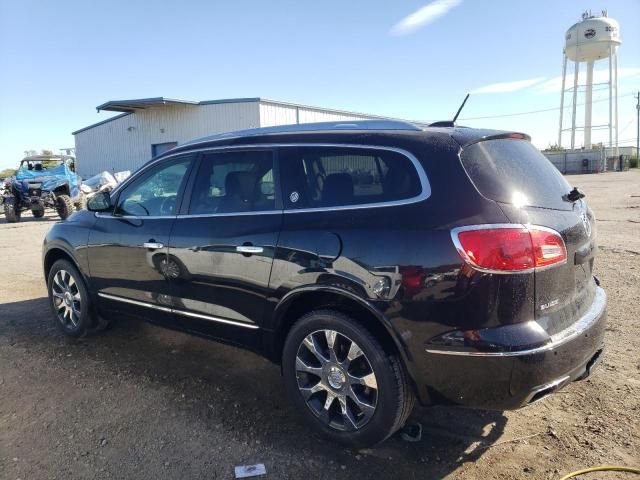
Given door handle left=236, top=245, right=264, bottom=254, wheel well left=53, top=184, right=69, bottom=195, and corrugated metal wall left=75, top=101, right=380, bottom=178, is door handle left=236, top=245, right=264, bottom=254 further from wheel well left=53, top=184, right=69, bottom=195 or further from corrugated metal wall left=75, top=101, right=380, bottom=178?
corrugated metal wall left=75, top=101, right=380, bottom=178

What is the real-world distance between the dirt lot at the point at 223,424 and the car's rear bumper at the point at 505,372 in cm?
49

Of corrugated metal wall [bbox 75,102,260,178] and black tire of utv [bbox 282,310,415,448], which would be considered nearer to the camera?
black tire of utv [bbox 282,310,415,448]

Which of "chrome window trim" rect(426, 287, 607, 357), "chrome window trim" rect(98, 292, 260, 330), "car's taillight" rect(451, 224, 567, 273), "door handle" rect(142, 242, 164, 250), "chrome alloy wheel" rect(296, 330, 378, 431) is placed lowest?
"chrome alloy wheel" rect(296, 330, 378, 431)

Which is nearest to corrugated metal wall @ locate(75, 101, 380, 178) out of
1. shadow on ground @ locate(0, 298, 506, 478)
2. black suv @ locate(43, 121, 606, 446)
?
shadow on ground @ locate(0, 298, 506, 478)

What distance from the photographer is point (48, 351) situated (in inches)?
178

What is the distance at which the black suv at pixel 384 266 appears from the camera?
7.96 ft

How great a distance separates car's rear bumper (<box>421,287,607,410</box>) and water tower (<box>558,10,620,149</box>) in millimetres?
64003

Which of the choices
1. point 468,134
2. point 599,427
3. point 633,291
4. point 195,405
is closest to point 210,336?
point 195,405

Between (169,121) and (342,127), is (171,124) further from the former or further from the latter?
(342,127)

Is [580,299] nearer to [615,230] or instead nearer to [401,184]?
[401,184]

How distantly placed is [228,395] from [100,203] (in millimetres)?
2052

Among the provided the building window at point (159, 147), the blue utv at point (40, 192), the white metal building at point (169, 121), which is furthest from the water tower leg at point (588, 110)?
the blue utv at point (40, 192)

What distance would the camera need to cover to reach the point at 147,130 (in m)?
28.6

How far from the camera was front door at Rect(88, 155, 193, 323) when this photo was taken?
3.84m
